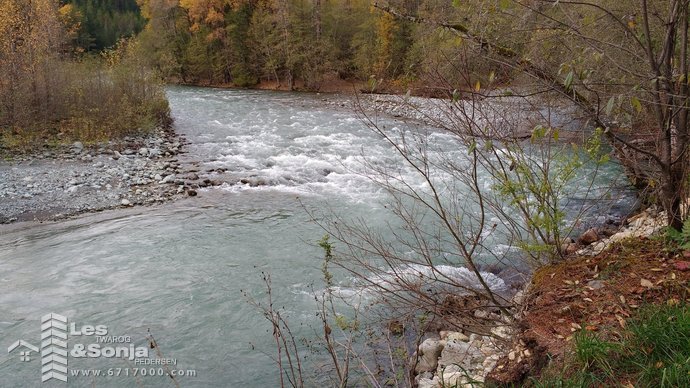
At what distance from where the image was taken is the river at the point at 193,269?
5.01 meters

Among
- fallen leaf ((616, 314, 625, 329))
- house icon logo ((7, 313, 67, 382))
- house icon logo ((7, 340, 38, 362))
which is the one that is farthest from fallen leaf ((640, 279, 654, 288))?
house icon logo ((7, 340, 38, 362))

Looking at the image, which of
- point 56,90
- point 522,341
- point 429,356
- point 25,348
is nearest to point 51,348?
point 25,348

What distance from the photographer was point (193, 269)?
6887mm

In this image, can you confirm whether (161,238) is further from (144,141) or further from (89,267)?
(144,141)

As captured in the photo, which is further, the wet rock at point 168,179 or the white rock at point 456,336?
the wet rock at point 168,179

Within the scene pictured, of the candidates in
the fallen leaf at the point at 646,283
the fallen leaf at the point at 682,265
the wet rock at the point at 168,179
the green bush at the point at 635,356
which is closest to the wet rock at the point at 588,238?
the fallen leaf at the point at 682,265

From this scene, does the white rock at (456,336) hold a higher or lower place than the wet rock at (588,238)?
lower

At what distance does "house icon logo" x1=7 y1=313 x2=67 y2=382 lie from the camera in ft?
15.4

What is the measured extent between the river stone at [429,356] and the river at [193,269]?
1534 mm

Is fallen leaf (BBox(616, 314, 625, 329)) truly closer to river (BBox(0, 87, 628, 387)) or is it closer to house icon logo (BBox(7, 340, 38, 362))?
river (BBox(0, 87, 628, 387))

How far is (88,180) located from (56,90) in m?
5.92

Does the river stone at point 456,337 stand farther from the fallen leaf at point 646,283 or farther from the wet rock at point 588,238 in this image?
the wet rock at point 588,238

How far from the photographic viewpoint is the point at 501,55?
134 inches

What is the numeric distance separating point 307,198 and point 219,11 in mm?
31415
